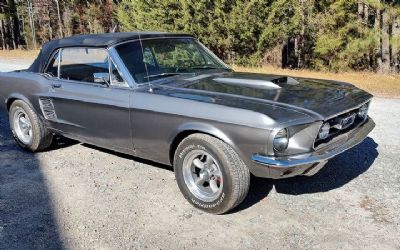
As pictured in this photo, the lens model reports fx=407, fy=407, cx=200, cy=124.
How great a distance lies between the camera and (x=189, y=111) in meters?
3.78

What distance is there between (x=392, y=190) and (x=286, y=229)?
1.42 m

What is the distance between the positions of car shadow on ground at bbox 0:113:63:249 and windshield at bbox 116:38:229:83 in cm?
164

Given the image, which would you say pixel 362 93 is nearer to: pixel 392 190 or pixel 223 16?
pixel 392 190

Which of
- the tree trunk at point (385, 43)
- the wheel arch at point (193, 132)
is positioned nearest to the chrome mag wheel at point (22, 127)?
the wheel arch at point (193, 132)

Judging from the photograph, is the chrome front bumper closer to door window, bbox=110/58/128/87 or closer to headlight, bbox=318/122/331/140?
headlight, bbox=318/122/331/140

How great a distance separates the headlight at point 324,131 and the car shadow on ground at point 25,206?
7.80ft

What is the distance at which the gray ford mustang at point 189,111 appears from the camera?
3420 mm

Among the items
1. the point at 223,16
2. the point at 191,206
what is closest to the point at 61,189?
the point at 191,206

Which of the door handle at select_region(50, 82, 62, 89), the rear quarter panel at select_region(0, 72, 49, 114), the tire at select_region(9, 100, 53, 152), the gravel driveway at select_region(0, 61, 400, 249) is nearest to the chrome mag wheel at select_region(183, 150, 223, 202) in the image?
the gravel driveway at select_region(0, 61, 400, 249)

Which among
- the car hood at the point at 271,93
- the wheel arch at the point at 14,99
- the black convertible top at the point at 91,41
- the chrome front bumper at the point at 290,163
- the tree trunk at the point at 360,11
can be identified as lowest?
the chrome front bumper at the point at 290,163

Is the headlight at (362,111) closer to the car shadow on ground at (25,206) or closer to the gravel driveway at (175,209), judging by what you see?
the gravel driveway at (175,209)

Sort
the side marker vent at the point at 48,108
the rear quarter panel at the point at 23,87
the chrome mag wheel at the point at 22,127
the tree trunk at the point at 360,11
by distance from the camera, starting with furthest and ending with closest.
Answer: the tree trunk at the point at 360,11
the chrome mag wheel at the point at 22,127
the rear quarter panel at the point at 23,87
the side marker vent at the point at 48,108

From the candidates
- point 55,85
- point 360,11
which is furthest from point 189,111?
point 360,11

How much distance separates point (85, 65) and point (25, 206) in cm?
198
